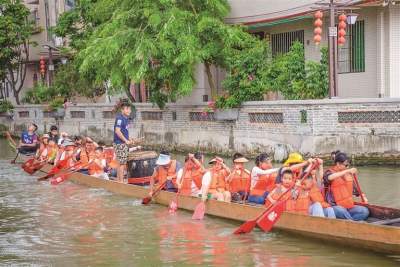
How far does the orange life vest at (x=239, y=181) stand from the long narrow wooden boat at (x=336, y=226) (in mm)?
626

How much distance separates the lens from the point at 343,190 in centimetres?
1002

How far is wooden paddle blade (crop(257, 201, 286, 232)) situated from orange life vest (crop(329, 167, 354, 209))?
0.81 metres

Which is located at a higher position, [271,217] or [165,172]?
[165,172]

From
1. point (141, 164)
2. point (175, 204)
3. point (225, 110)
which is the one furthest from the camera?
point (225, 110)

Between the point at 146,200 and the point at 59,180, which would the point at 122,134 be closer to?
the point at 146,200

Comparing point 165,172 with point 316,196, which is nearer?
point 316,196

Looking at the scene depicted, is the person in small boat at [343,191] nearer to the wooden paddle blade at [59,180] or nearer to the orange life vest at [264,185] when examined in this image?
the orange life vest at [264,185]

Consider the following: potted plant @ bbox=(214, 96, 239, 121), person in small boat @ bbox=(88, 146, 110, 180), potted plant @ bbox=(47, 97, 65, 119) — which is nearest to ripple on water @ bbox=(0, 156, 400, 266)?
person in small boat @ bbox=(88, 146, 110, 180)

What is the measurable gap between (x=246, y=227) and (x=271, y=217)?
559mm

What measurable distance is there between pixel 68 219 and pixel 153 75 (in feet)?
31.3

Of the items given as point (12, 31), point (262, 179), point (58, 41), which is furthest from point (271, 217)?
point (58, 41)

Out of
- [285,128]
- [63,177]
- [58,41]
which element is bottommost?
[63,177]

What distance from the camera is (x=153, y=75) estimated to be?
21.5 metres

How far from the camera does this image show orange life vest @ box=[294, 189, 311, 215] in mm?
10061
